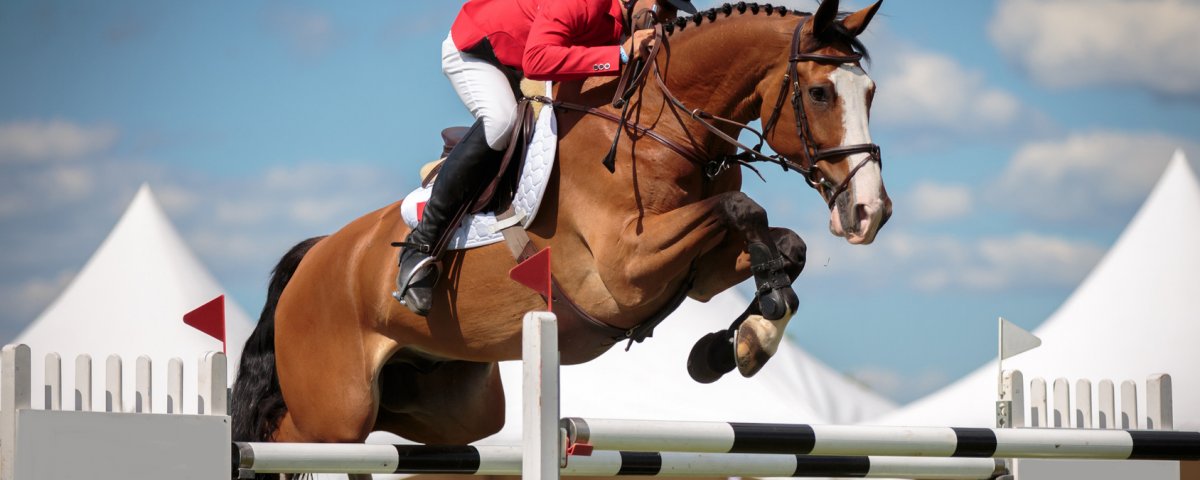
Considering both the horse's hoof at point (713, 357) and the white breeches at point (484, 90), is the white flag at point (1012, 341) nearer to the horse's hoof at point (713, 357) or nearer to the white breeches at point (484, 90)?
the horse's hoof at point (713, 357)

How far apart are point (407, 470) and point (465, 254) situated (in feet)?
2.55

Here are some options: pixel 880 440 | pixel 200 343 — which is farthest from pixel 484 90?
pixel 200 343

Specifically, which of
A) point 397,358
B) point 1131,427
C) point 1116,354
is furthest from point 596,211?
point 1116,354

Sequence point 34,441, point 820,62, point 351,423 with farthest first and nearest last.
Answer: point 351,423
point 820,62
point 34,441

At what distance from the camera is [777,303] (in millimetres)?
3631

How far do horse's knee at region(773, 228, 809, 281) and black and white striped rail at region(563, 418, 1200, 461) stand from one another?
0.52 metres

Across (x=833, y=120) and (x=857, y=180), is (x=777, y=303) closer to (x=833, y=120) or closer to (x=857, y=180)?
(x=857, y=180)

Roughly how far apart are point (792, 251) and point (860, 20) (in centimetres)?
70

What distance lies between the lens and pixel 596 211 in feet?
13.4

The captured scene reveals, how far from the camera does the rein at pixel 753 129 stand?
376 centimetres

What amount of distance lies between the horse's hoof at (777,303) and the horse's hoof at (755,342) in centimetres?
3

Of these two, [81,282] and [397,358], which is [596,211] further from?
[81,282]

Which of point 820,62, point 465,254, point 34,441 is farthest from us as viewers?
point 465,254

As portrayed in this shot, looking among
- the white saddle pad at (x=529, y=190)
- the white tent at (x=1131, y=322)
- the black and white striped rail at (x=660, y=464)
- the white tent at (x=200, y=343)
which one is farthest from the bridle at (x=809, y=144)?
the white tent at (x=1131, y=322)
